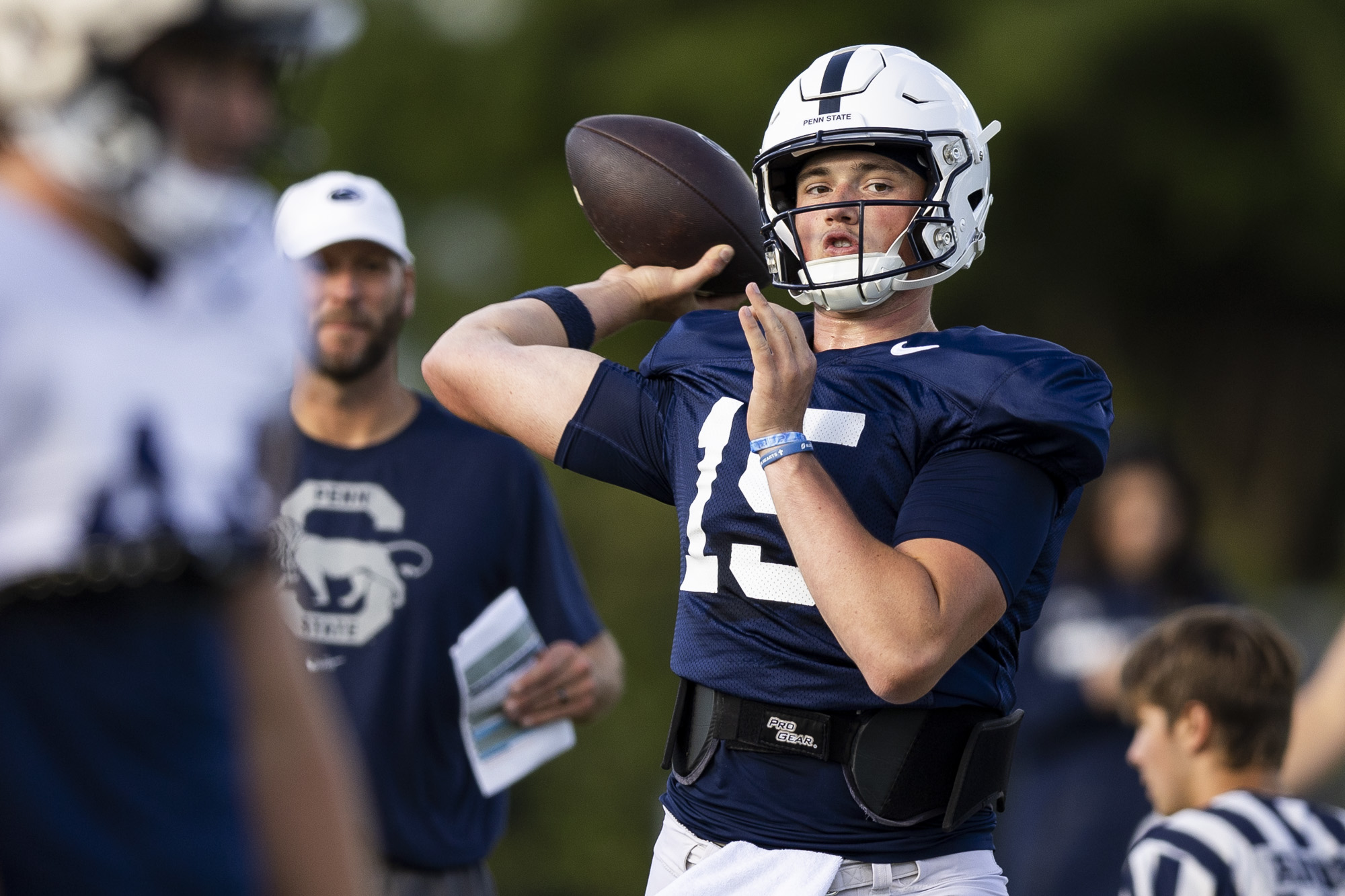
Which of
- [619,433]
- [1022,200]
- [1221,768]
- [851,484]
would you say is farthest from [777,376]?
[1022,200]

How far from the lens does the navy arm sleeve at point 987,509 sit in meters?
2.39

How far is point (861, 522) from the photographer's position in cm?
255

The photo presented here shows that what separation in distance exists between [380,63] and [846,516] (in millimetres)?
12366

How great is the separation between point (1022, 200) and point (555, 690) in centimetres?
989

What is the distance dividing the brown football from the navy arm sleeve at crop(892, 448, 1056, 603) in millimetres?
832

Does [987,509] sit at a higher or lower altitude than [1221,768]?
higher

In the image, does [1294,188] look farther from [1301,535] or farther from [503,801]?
[503,801]

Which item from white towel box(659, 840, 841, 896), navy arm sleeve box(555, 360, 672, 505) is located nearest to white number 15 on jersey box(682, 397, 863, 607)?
navy arm sleeve box(555, 360, 672, 505)

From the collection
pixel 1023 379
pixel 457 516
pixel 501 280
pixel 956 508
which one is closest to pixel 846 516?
pixel 956 508

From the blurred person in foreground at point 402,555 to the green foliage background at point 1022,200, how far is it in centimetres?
679

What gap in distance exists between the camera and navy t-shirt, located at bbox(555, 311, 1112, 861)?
8.15 ft

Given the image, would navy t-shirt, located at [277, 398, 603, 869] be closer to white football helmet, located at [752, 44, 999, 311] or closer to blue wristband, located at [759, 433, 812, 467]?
white football helmet, located at [752, 44, 999, 311]

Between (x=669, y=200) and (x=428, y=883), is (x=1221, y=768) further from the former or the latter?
(x=428, y=883)

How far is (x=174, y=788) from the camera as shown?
1.42 metres
